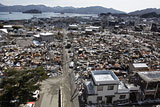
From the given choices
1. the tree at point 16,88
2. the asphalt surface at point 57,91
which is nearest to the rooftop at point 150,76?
the asphalt surface at point 57,91

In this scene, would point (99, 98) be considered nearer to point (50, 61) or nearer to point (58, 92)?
point (58, 92)

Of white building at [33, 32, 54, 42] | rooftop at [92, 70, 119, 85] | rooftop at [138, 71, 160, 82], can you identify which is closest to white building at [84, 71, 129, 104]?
rooftop at [92, 70, 119, 85]

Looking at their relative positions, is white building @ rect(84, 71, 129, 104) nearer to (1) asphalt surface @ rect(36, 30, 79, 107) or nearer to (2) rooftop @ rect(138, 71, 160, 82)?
(1) asphalt surface @ rect(36, 30, 79, 107)

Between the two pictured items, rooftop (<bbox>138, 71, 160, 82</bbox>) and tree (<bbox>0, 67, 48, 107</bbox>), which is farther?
rooftop (<bbox>138, 71, 160, 82</bbox>)

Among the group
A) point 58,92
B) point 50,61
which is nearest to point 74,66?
point 50,61

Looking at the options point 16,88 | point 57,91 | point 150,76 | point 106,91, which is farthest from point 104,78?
point 16,88

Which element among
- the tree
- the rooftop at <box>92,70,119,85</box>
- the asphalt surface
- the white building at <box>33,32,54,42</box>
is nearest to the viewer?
the tree

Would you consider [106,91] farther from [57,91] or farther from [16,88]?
[16,88]

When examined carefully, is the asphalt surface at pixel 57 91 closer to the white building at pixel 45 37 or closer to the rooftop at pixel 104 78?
the rooftop at pixel 104 78
